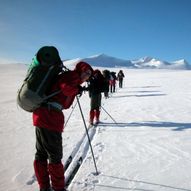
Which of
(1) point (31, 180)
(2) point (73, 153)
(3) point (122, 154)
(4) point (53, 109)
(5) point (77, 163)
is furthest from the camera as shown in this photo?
(2) point (73, 153)

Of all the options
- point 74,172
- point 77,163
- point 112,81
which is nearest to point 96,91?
point 77,163

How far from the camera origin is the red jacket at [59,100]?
369 centimetres

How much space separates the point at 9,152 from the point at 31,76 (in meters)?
3.42

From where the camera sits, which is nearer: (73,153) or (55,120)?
(55,120)

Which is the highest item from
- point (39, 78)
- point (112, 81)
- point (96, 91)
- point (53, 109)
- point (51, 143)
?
point (39, 78)

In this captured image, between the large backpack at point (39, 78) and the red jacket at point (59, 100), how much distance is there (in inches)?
4.4

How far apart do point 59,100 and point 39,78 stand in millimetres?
439

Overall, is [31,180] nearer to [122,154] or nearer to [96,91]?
[122,154]

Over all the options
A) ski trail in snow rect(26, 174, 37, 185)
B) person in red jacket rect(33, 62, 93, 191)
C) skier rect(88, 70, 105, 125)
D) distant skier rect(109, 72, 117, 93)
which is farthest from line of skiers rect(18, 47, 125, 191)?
distant skier rect(109, 72, 117, 93)

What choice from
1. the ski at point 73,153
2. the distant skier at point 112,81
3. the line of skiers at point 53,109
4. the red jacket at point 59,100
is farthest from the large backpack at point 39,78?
the distant skier at point 112,81

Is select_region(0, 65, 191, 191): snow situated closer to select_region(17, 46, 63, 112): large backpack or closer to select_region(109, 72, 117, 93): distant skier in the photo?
select_region(17, 46, 63, 112): large backpack

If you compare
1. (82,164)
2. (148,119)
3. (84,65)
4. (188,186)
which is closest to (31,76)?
(84,65)

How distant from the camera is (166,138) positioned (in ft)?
23.8

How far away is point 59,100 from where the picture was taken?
386 centimetres
